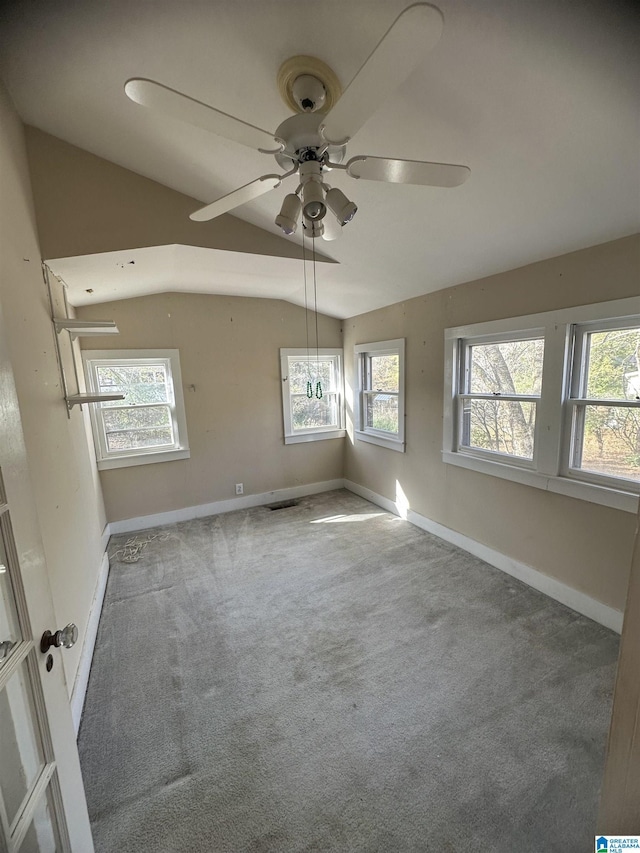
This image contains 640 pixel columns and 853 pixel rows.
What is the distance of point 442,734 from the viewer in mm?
1544

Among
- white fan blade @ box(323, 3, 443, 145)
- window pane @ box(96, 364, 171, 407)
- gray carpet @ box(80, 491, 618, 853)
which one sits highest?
white fan blade @ box(323, 3, 443, 145)

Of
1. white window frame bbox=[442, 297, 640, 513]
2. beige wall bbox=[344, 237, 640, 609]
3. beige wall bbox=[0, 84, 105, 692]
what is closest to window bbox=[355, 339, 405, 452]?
beige wall bbox=[344, 237, 640, 609]

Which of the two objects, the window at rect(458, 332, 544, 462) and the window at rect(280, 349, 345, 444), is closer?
the window at rect(458, 332, 544, 462)

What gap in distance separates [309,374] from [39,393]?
3.07 meters

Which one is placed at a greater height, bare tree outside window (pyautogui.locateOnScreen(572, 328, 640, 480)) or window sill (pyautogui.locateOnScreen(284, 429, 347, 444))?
bare tree outside window (pyautogui.locateOnScreen(572, 328, 640, 480))

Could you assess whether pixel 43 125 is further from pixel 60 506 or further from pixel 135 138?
pixel 60 506

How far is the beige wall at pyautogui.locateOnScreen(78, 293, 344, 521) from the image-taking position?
11.7 ft

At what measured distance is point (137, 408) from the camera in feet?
11.9

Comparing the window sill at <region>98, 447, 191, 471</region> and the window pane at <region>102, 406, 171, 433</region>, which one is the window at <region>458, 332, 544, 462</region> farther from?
the window pane at <region>102, 406, 171, 433</region>

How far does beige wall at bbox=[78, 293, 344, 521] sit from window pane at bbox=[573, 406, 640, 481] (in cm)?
291

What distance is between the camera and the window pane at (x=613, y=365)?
6.53 feet

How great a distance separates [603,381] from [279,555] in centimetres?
269

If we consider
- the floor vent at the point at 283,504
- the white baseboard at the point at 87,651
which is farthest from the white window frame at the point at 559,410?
the white baseboard at the point at 87,651

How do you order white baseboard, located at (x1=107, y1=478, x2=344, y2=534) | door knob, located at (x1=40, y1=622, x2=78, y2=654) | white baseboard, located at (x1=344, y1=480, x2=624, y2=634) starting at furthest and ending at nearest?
white baseboard, located at (x1=107, y1=478, x2=344, y2=534) < white baseboard, located at (x1=344, y1=480, x2=624, y2=634) < door knob, located at (x1=40, y1=622, x2=78, y2=654)
